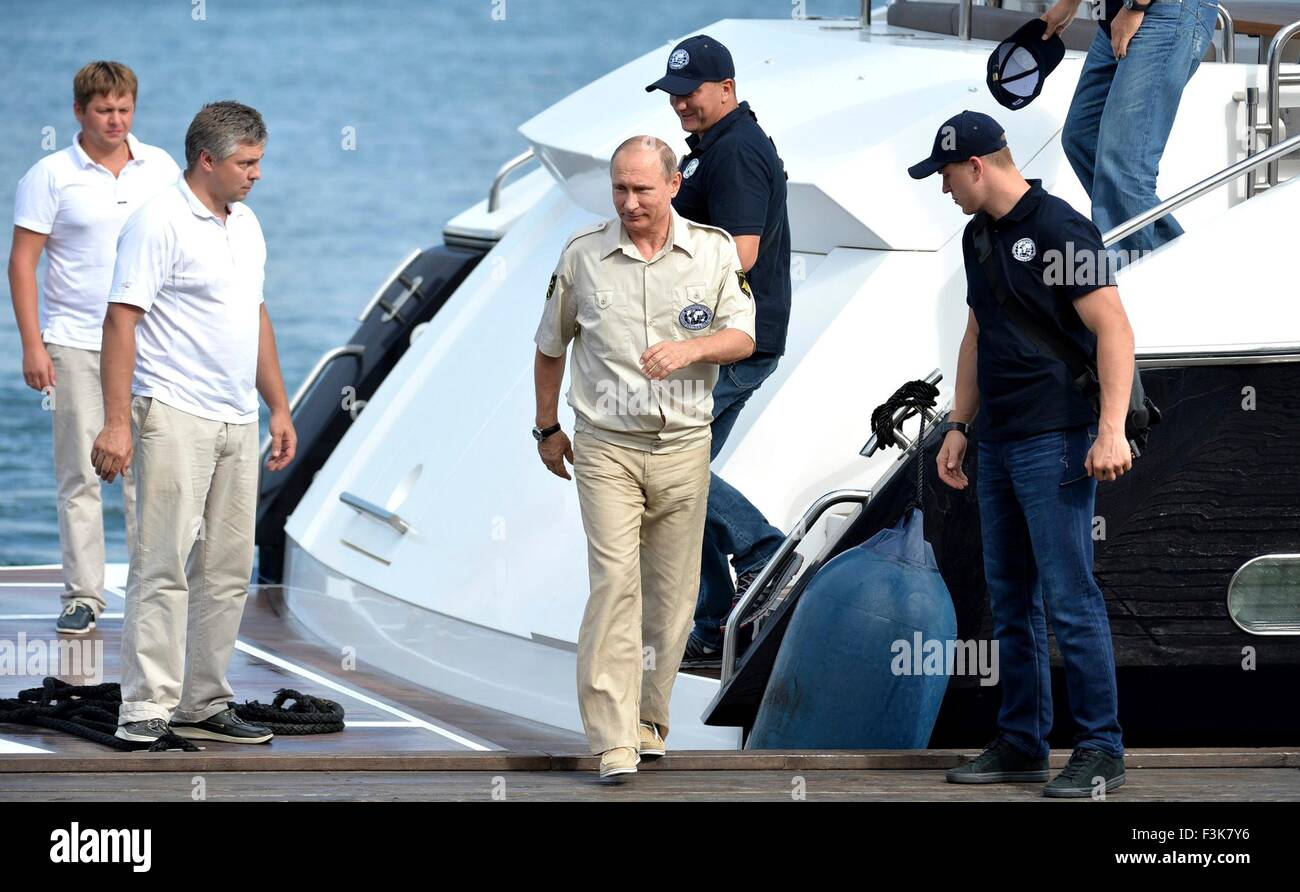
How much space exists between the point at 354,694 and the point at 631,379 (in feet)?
7.18

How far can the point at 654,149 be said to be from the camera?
517cm

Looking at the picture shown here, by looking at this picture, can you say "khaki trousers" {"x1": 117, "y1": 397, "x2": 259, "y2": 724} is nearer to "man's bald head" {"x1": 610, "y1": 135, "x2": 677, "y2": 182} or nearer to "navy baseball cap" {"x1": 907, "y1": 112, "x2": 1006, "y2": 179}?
"man's bald head" {"x1": 610, "y1": 135, "x2": 677, "y2": 182}

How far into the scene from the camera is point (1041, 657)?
17.5 ft

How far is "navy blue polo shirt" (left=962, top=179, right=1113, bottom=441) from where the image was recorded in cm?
501

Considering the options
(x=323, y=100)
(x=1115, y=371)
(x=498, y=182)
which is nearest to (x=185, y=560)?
(x=1115, y=371)

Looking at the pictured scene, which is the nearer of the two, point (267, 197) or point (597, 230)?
point (597, 230)

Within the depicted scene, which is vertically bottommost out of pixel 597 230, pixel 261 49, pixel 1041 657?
pixel 1041 657

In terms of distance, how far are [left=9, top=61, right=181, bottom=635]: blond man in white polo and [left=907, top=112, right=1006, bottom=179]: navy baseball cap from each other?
10.4 feet

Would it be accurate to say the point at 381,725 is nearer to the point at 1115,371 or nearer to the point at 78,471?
the point at 78,471

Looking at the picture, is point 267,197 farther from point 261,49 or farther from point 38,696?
point 38,696

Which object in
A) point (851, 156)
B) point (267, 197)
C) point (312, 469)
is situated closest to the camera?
point (851, 156)
